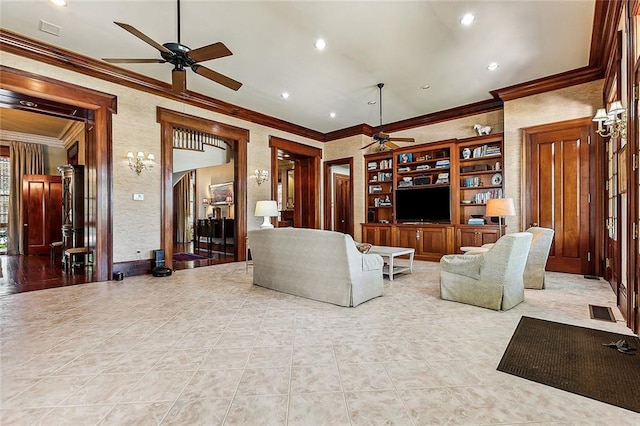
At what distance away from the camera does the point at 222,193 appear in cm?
1004

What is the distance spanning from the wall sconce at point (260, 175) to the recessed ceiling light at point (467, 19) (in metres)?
4.83

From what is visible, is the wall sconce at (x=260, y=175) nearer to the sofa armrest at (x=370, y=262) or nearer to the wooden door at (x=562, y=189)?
the sofa armrest at (x=370, y=262)

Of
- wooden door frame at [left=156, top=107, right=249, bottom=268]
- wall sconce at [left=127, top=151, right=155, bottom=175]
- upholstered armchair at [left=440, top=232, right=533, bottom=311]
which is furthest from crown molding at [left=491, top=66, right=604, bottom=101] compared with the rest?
wall sconce at [left=127, top=151, right=155, bottom=175]

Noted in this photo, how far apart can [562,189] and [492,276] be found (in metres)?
3.20

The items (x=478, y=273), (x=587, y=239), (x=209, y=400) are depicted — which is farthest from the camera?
(x=587, y=239)

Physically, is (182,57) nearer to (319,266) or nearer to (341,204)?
(319,266)

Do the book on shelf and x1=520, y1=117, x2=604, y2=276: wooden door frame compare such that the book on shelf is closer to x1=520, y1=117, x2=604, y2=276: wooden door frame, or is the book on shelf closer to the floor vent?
x1=520, y1=117, x2=604, y2=276: wooden door frame

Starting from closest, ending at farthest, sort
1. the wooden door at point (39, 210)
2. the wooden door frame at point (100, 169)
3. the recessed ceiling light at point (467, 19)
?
the recessed ceiling light at point (467, 19) → the wooden door frame at point (100, 169) → the wooden door at point (39, 210)

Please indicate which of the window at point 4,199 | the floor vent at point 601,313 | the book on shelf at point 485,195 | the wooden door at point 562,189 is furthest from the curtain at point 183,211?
the floor vent at point 601,313

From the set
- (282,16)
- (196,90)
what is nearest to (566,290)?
(282,16)

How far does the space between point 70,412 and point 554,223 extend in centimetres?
657

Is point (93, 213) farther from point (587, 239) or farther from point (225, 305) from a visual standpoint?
point (587, 239)

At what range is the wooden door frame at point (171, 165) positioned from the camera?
18.1 feet

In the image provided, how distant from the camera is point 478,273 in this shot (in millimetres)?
3395
